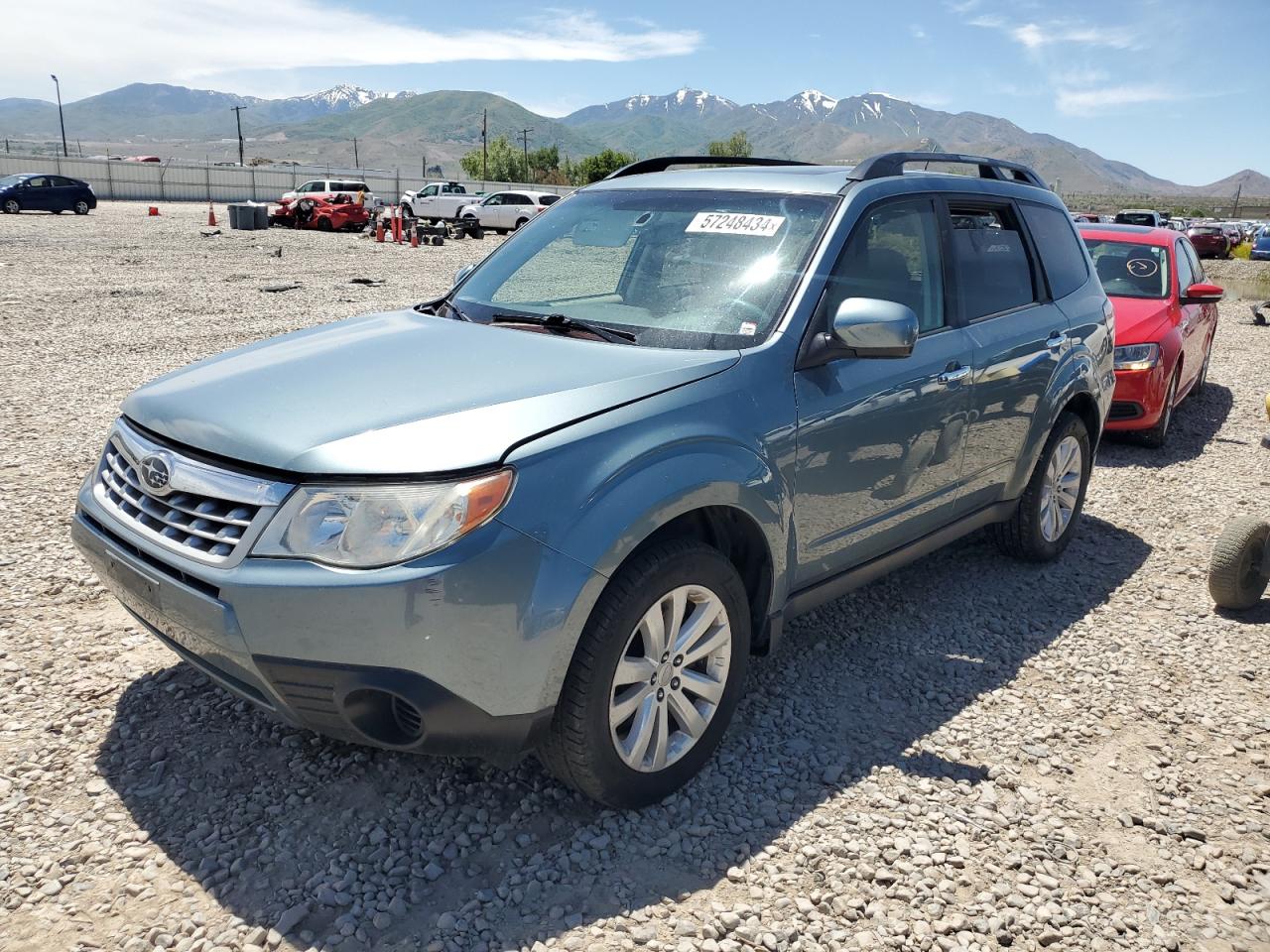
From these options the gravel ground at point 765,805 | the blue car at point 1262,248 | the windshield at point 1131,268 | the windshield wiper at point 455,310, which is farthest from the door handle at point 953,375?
the blue car at point 1262,248

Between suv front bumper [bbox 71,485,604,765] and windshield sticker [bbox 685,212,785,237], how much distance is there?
63.6 inches

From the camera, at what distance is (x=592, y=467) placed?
2.60 metres

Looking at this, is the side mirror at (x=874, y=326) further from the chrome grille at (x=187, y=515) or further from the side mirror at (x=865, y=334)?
the chrome grille at (x=187, y=515)

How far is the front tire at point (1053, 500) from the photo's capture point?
16.2 ft

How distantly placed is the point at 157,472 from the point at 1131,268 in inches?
337

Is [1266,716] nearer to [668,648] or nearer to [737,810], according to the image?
[737,810]

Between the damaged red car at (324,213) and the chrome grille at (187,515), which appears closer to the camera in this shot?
the chrome grille at (187,515)

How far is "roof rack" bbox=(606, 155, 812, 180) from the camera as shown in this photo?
14.1ft

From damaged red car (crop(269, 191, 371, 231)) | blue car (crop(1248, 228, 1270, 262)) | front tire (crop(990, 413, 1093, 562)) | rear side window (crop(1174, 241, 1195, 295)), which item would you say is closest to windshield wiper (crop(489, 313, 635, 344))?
front tire (crop(990, 413, 1093, 562))

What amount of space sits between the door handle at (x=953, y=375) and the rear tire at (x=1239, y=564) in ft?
5.54

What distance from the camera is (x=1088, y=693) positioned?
394 centimetres

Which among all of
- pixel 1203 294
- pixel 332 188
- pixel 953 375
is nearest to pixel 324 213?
pixel 332 188

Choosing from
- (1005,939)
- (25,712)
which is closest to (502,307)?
(25,712)

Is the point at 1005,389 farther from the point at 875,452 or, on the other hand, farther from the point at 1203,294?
the point at 1203,294
